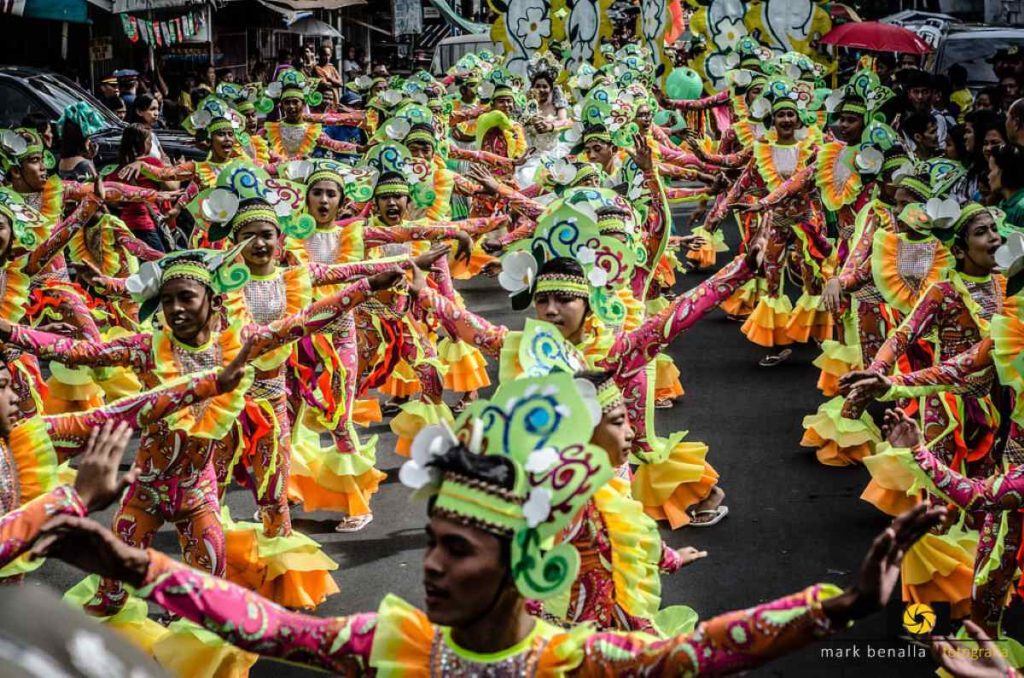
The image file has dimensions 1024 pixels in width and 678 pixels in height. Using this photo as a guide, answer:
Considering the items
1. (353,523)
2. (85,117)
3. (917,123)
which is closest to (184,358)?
(353,523)

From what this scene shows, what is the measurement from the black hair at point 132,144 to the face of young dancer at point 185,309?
604 cm

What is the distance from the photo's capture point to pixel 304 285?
7.41 metres

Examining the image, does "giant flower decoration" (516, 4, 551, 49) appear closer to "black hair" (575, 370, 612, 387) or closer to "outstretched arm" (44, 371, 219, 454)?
"outstretched arm" (44, 371, 219, 454)

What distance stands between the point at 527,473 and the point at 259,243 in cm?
430

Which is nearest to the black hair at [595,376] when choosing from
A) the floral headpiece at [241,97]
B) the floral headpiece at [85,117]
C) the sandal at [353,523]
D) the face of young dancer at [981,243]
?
the face of young dancer at [981,243]

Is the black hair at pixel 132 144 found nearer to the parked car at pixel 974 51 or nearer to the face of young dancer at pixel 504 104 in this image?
the face of young dancer at pixel 504 104

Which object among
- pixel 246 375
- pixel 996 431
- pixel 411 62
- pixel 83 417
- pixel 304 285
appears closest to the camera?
pixel 83 417

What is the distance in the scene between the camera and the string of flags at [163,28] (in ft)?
64.4

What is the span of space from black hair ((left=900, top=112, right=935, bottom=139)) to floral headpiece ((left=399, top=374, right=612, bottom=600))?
895 cm

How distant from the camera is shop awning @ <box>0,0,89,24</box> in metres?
17.7

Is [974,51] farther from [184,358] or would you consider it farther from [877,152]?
[184,358]

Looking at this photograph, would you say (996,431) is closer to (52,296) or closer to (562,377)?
(562,377)

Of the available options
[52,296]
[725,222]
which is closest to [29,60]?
[725,222]

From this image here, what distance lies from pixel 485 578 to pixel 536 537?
0.15m
